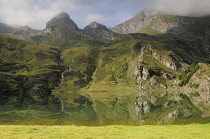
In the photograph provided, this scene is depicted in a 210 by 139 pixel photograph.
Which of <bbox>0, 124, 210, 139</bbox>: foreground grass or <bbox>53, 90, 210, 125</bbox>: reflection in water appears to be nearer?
<bbox>0, 124, 210, 139</bbox>: foreground grass

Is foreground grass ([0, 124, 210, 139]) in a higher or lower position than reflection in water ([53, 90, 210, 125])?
higher

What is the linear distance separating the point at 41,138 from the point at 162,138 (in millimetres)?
19840

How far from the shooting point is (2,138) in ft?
89.2

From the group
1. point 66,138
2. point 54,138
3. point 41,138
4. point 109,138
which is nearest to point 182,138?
point 109,138

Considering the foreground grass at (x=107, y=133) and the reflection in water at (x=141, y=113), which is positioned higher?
the foreground grass at (x=107, y=133)

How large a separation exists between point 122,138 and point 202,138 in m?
13.0

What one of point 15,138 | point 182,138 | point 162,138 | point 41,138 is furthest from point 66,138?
point 182,138

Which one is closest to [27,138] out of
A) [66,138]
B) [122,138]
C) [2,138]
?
[2,138]

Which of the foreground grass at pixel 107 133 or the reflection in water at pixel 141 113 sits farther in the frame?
the reflection in water at pixel 141 113

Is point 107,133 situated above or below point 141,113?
above

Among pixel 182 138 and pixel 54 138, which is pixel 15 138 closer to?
pixel 54 138

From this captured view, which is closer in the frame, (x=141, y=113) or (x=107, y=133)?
(x=107, y=133)

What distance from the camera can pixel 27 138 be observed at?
27.8m

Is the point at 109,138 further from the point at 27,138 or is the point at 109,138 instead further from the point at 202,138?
the point at 202,138
